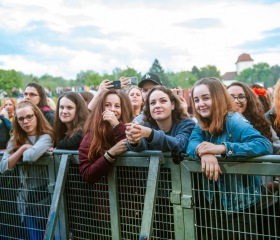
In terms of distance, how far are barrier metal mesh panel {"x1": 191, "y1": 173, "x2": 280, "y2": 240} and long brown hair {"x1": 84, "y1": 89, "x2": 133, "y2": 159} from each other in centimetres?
96

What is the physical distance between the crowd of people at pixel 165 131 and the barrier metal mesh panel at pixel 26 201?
0.06 metres

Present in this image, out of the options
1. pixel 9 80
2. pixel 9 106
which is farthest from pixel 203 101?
pixel 9 80

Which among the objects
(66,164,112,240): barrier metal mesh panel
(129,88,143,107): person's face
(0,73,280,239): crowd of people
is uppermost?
(129,88,143,107): person's face

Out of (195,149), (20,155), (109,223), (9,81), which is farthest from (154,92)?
(9,81)

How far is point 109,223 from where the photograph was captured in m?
3.61

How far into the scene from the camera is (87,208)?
379 cm

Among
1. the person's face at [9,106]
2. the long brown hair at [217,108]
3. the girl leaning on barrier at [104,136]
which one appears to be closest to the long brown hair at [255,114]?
the long brown hair at [217,108]

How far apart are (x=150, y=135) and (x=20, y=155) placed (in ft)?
5.58

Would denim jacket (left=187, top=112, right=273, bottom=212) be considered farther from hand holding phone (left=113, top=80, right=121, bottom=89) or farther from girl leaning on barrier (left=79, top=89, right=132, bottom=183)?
hand holding phone (left=113, top=80, right=121, bottom=89)

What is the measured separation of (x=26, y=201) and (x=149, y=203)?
67.2 inches

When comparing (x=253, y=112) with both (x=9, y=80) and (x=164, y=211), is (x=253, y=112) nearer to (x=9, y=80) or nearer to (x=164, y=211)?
(x=164, y=211)

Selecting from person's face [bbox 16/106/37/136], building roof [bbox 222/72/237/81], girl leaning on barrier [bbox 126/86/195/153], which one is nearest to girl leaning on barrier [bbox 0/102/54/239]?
person's face [bbox 16/106/37/136]

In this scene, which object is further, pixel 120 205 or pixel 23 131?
pixel 23 131

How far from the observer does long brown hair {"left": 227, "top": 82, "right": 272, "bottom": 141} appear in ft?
12.8
